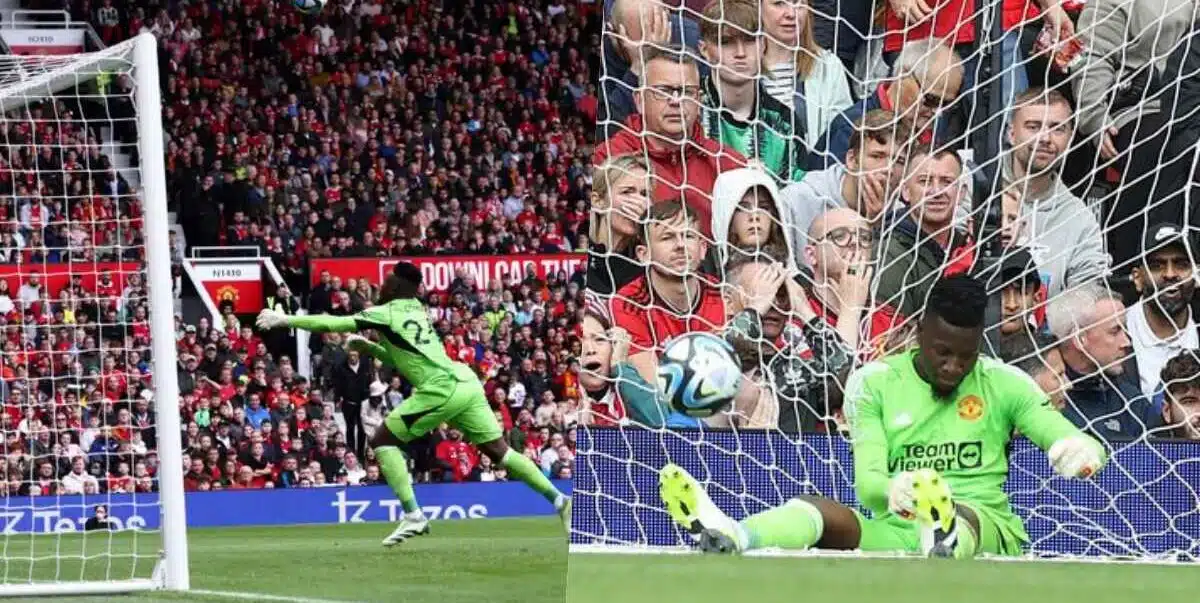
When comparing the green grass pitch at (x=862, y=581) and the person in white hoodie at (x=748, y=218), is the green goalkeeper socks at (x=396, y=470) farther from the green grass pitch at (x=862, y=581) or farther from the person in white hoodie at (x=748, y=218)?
the person in white hoodie at (x=748, y=218)

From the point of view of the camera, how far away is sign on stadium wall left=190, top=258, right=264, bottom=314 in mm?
17047

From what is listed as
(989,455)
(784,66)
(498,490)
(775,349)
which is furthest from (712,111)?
(498,490)

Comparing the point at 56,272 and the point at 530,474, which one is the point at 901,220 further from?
the point at 56,272

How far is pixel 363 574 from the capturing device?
8656 mm

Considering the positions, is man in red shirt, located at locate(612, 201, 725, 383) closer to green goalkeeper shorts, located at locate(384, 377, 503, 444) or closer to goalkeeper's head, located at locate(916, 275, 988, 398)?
goalkeeper's head, located at locate(916, 275, 988, 398)

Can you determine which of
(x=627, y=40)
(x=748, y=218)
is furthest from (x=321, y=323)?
(x=748, y=218)

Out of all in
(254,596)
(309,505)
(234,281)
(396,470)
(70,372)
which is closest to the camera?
(254,596)

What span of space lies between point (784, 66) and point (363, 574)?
3543 mm

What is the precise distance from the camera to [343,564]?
9.31 metres

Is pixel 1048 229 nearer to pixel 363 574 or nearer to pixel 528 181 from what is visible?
pixel 363 574

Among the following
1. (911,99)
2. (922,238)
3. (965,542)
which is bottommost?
(965,542)

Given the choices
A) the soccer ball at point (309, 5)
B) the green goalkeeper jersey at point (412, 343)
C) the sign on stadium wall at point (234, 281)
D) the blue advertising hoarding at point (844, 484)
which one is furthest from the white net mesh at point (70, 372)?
the blue advertising hoarding at point (844, 484)

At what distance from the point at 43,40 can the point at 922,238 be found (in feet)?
45.6

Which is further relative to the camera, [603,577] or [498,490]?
[498,490]
